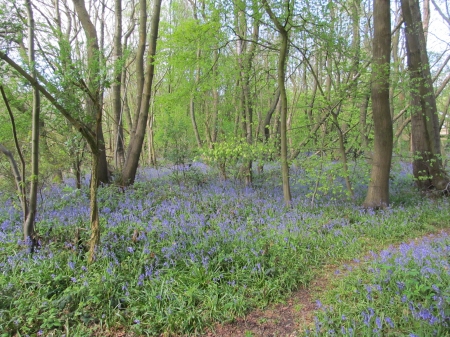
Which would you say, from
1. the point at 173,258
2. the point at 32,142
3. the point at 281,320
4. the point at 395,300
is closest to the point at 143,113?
the point at 32,142

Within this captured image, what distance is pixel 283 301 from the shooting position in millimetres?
3188

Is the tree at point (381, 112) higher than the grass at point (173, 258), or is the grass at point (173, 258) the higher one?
the tree at point (381, 112)

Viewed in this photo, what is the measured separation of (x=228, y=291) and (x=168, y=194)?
4081 millimetres

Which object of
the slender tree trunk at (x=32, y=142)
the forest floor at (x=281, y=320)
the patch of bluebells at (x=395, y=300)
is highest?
the slender tree trunk at (x=32, y=142)

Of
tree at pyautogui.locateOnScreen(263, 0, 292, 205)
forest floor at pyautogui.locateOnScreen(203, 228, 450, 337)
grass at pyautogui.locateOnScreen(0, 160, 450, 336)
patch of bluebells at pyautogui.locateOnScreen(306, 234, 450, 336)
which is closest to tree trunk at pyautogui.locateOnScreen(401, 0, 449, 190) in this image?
grass at pyautogui.locateOnScreen(0, 160, 450, 336)

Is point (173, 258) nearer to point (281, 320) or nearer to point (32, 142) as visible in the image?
point (281, 320)

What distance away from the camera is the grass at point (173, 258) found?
292cm

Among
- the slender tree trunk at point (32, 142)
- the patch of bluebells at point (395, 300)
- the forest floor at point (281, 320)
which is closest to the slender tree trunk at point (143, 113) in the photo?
the slender tree trunk at point (32, 142)

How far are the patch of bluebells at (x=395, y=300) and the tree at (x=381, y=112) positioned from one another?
2939 millimetres

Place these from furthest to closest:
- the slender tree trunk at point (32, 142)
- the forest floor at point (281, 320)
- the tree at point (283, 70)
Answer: the tree at point (283, 70)
the slender tree trunk at point (32, 142)
the forest floor at point (281, 320)

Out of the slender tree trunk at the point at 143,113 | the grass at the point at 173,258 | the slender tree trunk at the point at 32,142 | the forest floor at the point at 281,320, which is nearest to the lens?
the forest floor at the point at 281,320

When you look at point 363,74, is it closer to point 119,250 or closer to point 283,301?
point 283,301

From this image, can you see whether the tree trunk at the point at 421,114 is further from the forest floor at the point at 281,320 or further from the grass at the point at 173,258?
the forest floor at the point at 281,320

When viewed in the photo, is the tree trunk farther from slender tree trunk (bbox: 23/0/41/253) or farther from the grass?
slender tree trunk (bbox: 23/0/41/253)
